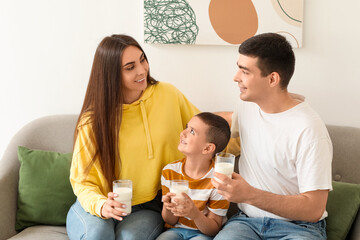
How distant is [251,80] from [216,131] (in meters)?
0.33

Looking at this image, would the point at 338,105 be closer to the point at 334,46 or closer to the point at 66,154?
the point at 334,46

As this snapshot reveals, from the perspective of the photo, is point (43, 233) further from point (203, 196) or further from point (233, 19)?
point (233, 19)

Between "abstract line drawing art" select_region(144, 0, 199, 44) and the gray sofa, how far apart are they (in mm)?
919

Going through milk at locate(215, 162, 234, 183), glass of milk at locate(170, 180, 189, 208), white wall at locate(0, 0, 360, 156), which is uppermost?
white wall at locate(0, 0, 360, 156)

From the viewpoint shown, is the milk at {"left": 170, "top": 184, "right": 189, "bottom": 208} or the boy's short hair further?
the boy's short hair

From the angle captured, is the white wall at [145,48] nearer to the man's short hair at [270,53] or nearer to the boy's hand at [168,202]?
the man's short hair at [270,53]

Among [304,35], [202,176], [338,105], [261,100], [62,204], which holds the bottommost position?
[62,204]

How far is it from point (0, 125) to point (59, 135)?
1.73ft

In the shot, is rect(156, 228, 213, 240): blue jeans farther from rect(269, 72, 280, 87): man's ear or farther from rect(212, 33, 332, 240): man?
rect(269, 72, 280, 87): man's ear

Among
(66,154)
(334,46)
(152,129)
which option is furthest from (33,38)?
(334,46)

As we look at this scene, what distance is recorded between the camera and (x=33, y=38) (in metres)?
2.81

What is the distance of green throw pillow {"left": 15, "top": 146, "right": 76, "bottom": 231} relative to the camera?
2420 mm

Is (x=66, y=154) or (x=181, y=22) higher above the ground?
(x=181, y=22)

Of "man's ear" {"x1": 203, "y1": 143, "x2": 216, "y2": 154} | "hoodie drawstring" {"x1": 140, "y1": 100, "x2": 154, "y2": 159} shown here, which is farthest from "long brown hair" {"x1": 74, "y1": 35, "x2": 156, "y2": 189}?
"man's ear" {"x1": 203, "y1": 143, "x2": 216, "y2": 154}
